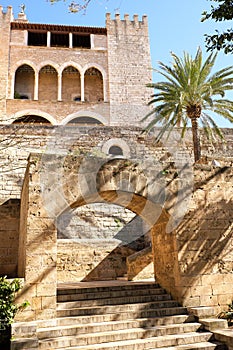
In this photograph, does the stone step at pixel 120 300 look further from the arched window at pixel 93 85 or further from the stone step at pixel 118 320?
the arched window at pixel 93 85

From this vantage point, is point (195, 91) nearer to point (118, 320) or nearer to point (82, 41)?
point (118, 320)

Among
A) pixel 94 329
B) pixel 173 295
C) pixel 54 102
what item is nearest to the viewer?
pixel 94 329

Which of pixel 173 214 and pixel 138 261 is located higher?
pixel 173 214

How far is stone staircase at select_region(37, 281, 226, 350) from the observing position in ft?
15.4

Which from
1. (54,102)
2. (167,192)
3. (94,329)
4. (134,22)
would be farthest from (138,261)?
(134,22)

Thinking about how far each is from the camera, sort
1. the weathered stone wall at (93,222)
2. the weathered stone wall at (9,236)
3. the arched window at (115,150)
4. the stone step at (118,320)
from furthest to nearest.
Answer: the arched window at (115,150) < the weathered stone wall at (93,222) < the weathered stone wall at (9,236) < the stone step at (118,320)

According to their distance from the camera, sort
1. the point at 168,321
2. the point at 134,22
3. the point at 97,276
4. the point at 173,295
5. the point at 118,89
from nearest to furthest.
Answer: the point at 168,321
the point at 173,295
the point at 97,276
the point at 118,89
the point at 134,22

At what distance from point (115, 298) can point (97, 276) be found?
4.61m

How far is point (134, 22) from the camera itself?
26922 millimetres

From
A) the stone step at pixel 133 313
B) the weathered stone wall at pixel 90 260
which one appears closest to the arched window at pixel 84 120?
the weathered stone wall at pixel 90 260

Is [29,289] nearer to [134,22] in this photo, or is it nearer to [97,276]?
[97,276]

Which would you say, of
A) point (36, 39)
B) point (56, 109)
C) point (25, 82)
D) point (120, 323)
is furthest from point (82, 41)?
point (120, 323)

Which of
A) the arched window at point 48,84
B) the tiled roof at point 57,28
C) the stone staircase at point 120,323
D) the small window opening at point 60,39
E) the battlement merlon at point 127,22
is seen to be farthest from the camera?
the battlement merlon at point 127,22

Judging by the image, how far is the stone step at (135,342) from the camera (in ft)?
14.9
